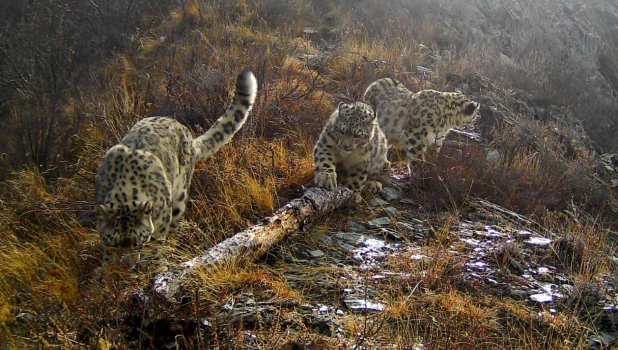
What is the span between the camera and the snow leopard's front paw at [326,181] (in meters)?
7.85

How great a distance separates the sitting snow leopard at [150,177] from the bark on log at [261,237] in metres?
0.44

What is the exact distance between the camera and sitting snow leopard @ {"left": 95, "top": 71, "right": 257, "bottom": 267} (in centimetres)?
525

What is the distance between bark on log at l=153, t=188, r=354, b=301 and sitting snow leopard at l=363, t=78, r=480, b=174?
271 cm

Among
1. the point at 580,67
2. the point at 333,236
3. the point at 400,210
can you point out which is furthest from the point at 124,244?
the point at 580,67

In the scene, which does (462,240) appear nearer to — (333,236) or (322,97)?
(333,236)

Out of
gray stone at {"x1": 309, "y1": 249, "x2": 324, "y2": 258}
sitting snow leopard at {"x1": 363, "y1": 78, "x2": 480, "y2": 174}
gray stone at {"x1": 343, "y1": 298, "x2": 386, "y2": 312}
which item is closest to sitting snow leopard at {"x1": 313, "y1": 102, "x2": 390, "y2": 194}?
gray stone at {"x1": 309, "y1": 249, "x2": 324, "y2": 258}

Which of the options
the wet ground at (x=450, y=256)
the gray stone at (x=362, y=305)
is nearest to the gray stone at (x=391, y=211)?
the wet ground at (x=450, y=256)

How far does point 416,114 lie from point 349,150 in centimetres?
263

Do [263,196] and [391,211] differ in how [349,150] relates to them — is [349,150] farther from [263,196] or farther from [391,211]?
[263,196]

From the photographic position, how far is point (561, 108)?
1512 cm

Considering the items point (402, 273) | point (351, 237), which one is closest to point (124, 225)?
point (402, 273)

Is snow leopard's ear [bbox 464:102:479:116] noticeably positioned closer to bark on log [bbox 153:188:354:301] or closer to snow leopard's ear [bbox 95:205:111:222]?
bark on log [bbox 153:188:354:301]

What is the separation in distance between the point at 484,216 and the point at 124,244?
5.32 metres

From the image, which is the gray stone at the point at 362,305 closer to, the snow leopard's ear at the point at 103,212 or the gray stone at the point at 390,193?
the snow leopard's ear at the point at 103,212
